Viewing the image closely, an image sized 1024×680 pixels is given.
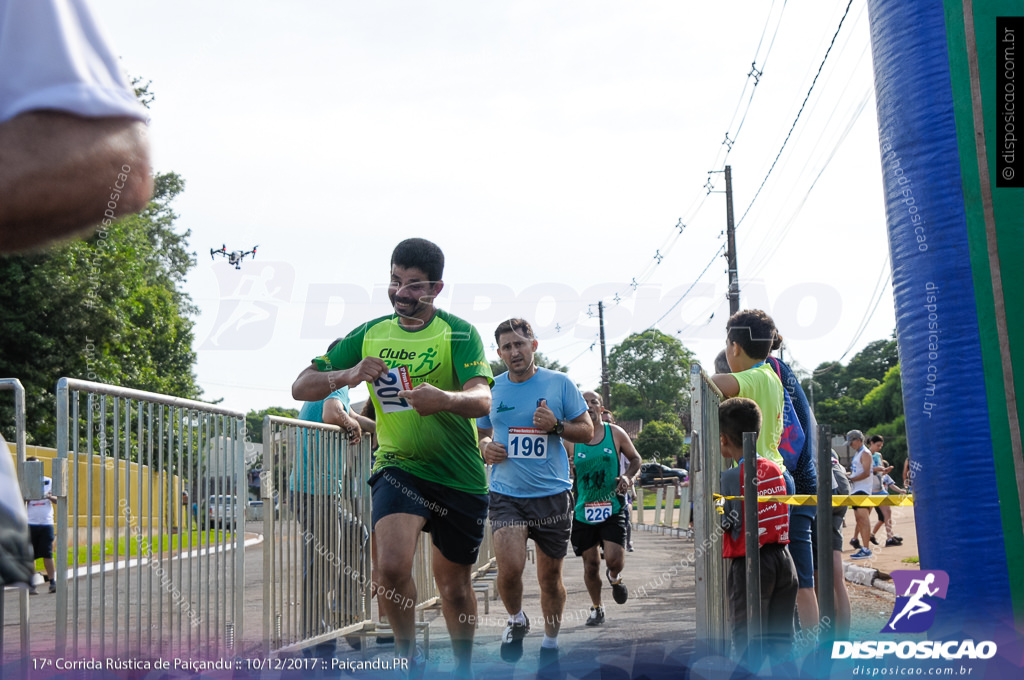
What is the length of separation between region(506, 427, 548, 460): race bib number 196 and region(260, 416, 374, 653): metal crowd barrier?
1084 mm

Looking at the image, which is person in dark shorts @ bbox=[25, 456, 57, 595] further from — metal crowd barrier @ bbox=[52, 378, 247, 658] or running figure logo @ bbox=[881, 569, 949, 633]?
running figure logo @ bbox=[881, 569, 949, 633]

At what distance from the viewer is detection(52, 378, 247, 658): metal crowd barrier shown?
4289 millimetres

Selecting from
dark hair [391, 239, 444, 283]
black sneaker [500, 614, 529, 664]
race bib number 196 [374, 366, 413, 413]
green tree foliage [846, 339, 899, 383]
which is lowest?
black sneaker [500, 614, 529, 664]

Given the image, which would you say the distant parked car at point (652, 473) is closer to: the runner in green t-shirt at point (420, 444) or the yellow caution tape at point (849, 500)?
the runner in green t-shirt at point (420, 444)

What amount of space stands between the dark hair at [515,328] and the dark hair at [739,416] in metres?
1.94

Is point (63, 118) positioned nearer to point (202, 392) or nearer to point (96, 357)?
point (96, 357)

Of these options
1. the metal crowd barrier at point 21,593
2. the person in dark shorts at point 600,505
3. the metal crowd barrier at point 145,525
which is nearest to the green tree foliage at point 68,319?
the person in dark shorts at point 600,505

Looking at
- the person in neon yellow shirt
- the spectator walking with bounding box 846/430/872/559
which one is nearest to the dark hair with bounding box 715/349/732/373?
the person in neon yellow shirt

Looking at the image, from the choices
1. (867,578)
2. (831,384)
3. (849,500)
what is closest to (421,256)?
(849,500)

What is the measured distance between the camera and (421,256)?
5.70 metres

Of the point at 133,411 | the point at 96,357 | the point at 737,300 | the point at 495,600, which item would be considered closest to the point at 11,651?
the point at 133,411

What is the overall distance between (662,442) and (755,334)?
60.9m

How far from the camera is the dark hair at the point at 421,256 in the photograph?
224 inches

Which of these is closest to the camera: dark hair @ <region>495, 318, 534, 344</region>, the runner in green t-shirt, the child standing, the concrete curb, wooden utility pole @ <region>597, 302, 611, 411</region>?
the child standing
